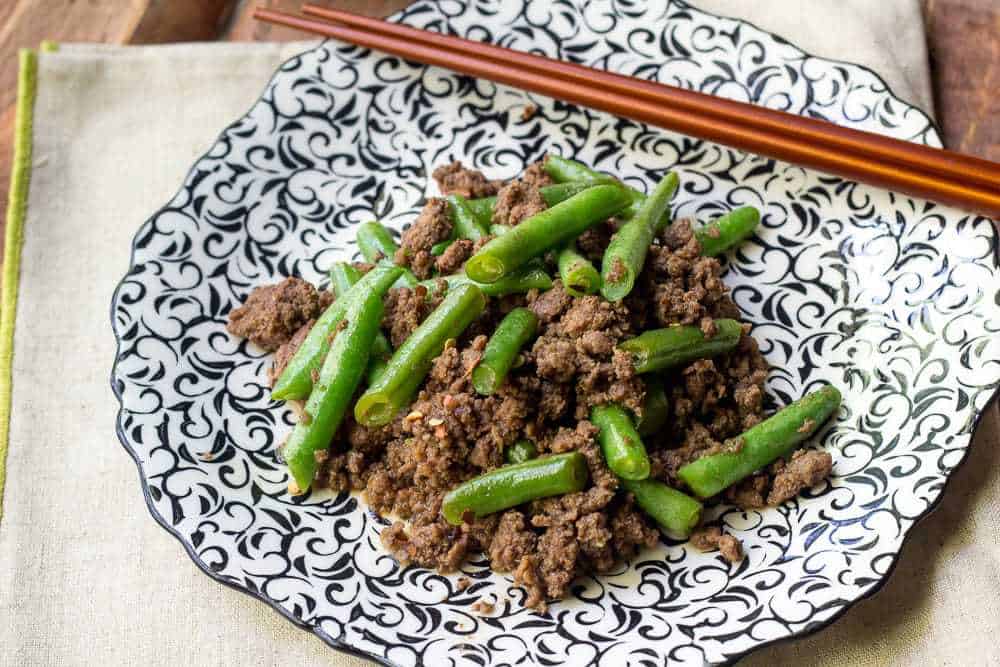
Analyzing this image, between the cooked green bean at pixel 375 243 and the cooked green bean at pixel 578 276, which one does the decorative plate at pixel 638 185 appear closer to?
the cooked green bean at pixel 375 243

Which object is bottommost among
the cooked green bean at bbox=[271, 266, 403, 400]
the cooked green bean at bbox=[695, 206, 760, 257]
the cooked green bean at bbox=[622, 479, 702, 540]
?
the cooked green bean at bbox=[271, 266, 403, 400]

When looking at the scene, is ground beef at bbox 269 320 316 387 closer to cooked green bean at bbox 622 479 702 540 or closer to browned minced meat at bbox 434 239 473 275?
browned minced meat at bbox 434 239 473 275

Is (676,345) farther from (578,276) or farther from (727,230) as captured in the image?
(727,230)

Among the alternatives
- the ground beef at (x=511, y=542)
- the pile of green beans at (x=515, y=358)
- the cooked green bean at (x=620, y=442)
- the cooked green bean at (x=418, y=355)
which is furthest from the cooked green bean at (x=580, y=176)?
the ground beef at (x=511, y=542)

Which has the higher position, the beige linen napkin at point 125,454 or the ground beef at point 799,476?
the ground beef at point 799,476

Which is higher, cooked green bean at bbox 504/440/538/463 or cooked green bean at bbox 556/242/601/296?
cooked green bean at bbox 556/242/601/296

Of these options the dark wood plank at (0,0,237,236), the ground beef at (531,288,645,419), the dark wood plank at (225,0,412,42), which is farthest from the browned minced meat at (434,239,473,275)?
the dark wood plank at (0,0,237,236)
